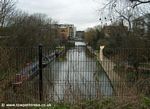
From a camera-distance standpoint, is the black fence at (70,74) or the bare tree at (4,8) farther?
the bare tree at (4,8)

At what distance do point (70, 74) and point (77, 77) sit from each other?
0.25 m

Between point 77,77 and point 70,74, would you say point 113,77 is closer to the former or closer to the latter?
point 77,77

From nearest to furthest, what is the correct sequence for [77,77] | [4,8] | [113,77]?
[77,77] → [113,77] → [4,8]

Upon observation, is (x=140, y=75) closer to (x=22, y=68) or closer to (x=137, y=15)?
(x=22, y=68)

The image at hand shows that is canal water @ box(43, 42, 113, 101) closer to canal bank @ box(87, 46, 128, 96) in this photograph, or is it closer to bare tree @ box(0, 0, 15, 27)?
canal bank @ box(87, 46, 128, 96)

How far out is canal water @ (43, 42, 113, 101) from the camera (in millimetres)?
7699

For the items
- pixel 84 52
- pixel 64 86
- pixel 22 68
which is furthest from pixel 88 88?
pixel 22 68

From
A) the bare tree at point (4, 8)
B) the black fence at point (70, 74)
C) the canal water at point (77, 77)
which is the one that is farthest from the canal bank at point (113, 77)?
the bare tree at point (4, 8)

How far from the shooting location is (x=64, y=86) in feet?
25.9

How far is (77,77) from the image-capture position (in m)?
8.41

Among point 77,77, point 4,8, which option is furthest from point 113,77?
point 4,8

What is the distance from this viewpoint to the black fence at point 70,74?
7.56 m

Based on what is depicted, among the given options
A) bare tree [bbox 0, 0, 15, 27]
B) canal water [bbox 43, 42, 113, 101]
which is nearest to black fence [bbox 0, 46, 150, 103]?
canal water [bbox 43, 42, 113, 101]

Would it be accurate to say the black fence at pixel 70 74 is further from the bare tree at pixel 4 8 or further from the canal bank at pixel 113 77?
the bare tree at pixel 4 8
